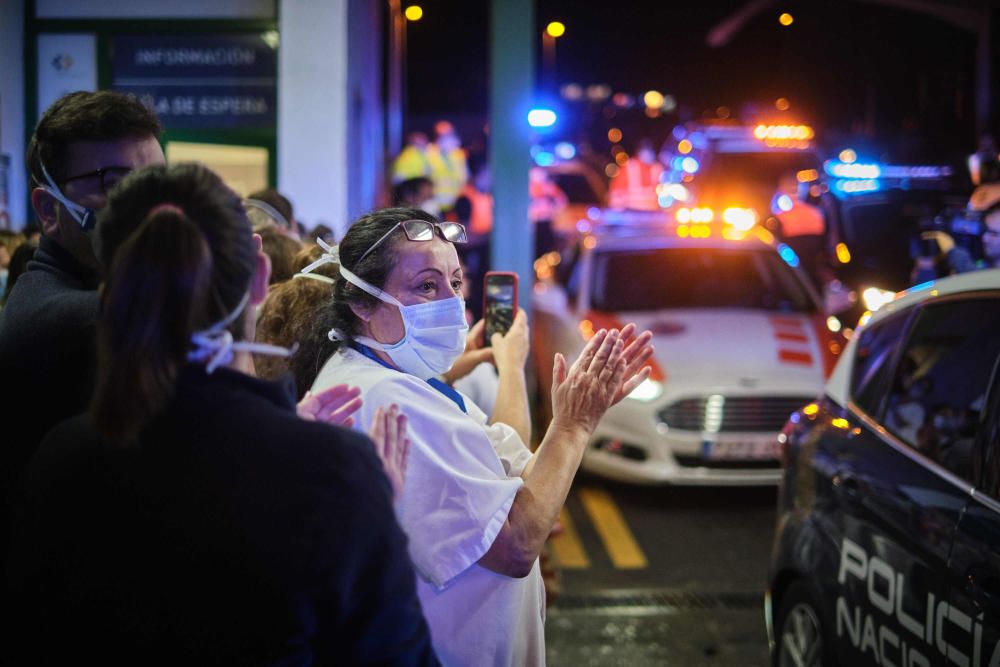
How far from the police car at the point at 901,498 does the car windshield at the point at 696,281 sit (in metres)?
4.53

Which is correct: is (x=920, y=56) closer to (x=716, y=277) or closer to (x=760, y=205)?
(x=760, y=205)

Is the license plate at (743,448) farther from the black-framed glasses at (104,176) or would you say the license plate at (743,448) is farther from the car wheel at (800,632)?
the black-framed glasses at (104,176)

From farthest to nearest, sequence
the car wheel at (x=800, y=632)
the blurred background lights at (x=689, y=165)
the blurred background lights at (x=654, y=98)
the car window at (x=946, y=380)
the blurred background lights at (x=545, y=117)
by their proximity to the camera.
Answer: the blurred background lights at (x=654, y=98), the blurred background lights at (x=689, y=165), the blurred background lights at (x=545, y=117), the car wheel at (x=800, y=632), the car window at (x=946, y=380)

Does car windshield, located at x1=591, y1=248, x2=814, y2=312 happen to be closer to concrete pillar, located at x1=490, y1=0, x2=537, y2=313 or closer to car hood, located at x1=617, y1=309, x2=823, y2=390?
car hood, located at x1=617, y1=309, x2=823, y2=390

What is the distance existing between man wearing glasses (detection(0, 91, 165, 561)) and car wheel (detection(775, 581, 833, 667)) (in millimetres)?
2524

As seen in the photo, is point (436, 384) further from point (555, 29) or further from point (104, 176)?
point (555, 29)

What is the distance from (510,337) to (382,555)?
1.60m

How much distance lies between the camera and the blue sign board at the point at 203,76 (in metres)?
9.27

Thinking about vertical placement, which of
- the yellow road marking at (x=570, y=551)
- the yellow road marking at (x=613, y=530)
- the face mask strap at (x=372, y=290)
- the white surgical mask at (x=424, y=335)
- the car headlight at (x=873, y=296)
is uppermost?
the face mask strap at (x=372, y=290)

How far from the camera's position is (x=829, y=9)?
23.0m

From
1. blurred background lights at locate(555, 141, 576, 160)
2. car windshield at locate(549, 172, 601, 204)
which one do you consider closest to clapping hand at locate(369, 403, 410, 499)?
car windshield at locate(549, 172, 601, 204)

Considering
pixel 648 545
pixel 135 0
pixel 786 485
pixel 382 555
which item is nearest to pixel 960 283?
pixel 786 485

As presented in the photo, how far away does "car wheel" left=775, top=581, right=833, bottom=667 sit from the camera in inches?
138

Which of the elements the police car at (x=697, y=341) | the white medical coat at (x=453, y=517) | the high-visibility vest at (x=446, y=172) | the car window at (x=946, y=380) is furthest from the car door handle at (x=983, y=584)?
the high-visibility vest at (x=446, y=172)
